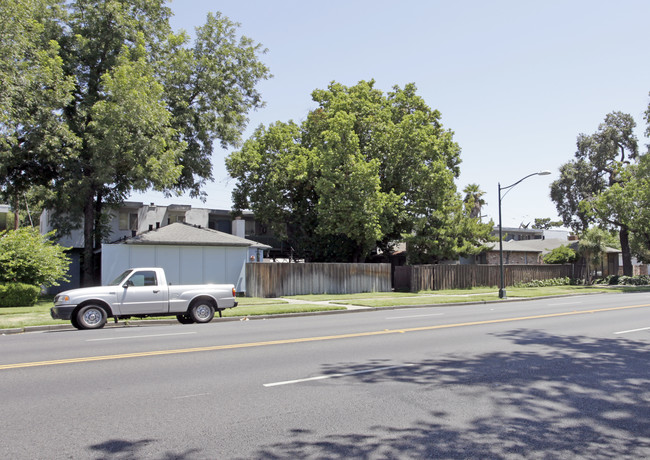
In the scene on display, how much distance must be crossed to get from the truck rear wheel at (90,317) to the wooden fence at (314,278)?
14.9m

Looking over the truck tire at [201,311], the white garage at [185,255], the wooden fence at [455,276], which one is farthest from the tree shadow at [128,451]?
the wooden fence at [455,276]

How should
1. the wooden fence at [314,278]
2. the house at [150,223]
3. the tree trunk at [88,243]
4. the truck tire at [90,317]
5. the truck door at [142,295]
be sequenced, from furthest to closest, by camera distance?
the house at [150,223] → the tree trunk at [88,243] → the wooden fence at [314,278] → the truck door at [142,295] → the truck tire at [90,317]

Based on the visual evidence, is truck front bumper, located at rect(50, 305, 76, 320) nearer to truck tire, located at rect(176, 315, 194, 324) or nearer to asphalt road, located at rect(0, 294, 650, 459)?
asphalt road, located at rect(0, 294, 650, 459)

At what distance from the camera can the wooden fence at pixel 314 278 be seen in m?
30.4

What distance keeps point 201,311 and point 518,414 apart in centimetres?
1221

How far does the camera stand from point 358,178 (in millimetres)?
34406

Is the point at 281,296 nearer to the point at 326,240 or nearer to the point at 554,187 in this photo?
the point at 326,240

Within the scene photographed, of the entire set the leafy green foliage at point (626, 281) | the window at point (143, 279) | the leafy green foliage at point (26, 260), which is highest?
the leafy green foliage at point (26, 260)

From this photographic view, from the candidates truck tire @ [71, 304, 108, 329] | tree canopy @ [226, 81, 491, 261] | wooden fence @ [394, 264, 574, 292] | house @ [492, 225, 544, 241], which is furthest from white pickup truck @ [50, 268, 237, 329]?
house @ [492, 225, 544, 241]

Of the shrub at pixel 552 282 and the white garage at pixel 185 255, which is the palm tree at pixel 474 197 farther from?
the white garage at pixel 185 255

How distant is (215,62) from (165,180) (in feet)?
32.1

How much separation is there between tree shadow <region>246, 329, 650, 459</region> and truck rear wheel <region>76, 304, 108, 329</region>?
922 centimetres

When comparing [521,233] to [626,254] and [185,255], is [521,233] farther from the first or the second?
[185,255]

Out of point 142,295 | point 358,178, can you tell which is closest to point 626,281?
point 358,178
